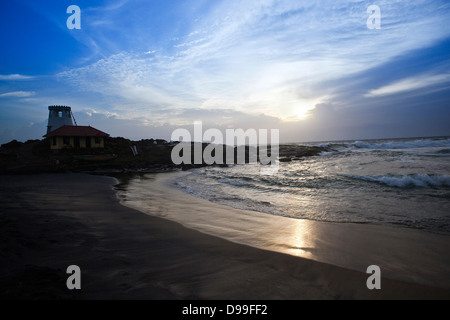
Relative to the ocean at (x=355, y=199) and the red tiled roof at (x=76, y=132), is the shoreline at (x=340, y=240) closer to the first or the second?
the ocean at (x=355, y=199)

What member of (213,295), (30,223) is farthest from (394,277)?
(30,223)

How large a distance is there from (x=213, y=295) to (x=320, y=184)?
12.2 meters

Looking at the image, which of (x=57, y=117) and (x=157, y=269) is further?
(x=57, y=117)

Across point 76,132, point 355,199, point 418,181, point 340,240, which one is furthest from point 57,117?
point 418,181

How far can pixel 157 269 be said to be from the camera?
372cm

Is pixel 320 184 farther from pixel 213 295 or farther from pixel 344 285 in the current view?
pixel 213 295

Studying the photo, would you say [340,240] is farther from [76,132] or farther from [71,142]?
[76,132]

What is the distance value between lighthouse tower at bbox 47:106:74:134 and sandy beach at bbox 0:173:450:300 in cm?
4521

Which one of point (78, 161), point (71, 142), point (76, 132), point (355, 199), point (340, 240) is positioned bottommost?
point (340, 240)

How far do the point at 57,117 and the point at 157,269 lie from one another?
166 feet

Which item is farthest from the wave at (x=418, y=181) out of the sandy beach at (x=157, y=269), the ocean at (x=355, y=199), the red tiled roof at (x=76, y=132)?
the red tiled roof at (x=76, y=132)

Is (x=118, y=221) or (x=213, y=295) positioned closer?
(x=213, y=295)
